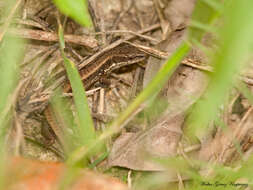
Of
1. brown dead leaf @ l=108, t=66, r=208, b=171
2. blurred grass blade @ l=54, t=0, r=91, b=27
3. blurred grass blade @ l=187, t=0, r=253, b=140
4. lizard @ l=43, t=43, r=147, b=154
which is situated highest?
blurred grass blade @ l=54, t=0, r=91, b=27

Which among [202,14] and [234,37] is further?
[202,14]

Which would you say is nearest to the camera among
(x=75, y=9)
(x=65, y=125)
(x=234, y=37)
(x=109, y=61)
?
(x=234, y=37)

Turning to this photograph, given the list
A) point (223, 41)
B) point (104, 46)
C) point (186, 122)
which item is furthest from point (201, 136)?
point (223, 41)

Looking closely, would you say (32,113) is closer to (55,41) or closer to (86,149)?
(55,41)

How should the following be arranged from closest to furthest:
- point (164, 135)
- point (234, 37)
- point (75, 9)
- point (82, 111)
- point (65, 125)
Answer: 1. point (234, 37)
2. point (75, 9)
3. point (82, 111)
4. point (65, 125)
5. point (164, 135)

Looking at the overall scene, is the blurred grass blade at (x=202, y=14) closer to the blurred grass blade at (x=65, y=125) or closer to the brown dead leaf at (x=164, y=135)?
the brown dead leaf at (x=164, y=135)

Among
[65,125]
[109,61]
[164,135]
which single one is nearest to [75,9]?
[65,125]

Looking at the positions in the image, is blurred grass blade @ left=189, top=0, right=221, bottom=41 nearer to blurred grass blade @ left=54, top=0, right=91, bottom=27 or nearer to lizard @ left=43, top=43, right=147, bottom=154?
lizard @ left=43, top=43, right=147, bottom=154

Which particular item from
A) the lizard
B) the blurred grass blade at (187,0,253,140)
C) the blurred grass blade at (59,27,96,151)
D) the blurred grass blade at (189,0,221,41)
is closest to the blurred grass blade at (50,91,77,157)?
the blurred grass blade at (59,27,96,151)

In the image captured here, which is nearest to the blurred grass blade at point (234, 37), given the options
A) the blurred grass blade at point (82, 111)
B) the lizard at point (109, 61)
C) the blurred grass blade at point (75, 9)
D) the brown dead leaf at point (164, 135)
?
the blurred grass blade at point (75, 9)

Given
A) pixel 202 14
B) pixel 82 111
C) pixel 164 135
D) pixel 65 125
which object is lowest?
pixel 164 135

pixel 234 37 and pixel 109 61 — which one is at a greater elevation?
pixel 234 37

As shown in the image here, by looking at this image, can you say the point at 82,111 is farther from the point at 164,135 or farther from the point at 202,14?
the point at 202,14

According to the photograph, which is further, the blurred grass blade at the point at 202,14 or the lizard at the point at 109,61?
the lizard at the point at 109,61
